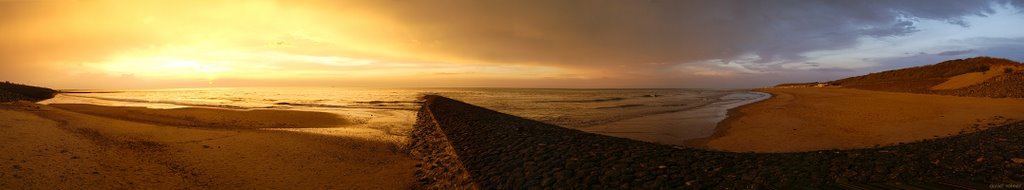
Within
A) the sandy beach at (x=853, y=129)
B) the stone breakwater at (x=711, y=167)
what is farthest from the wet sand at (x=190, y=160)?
the sandy beach at (x=853, y=129)

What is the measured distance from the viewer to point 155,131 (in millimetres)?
14398

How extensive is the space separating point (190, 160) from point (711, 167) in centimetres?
1120

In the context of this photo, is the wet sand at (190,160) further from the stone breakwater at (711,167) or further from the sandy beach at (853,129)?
A: the sandy beach at (853,129)

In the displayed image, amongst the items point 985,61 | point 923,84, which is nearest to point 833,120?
point 923,84

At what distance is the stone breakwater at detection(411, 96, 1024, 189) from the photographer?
659 cm

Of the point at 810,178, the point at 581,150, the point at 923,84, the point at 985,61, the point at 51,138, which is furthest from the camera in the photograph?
the point at 985,61

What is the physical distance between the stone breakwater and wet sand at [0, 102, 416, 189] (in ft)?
5.12

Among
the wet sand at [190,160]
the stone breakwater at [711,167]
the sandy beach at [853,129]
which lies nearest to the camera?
the stone breakwater at [711,167]

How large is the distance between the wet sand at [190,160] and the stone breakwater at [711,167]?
156 cm

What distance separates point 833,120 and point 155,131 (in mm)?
26323

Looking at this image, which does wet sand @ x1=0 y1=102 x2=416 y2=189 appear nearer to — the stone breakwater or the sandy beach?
the stone breakwater

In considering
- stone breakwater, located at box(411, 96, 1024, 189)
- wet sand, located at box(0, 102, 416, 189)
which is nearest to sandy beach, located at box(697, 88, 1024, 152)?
stone breakwater, located at box(411, 96, 1024, 189)

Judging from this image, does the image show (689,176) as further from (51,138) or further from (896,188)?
(51,138)

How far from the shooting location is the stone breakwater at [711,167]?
6.59 meters
